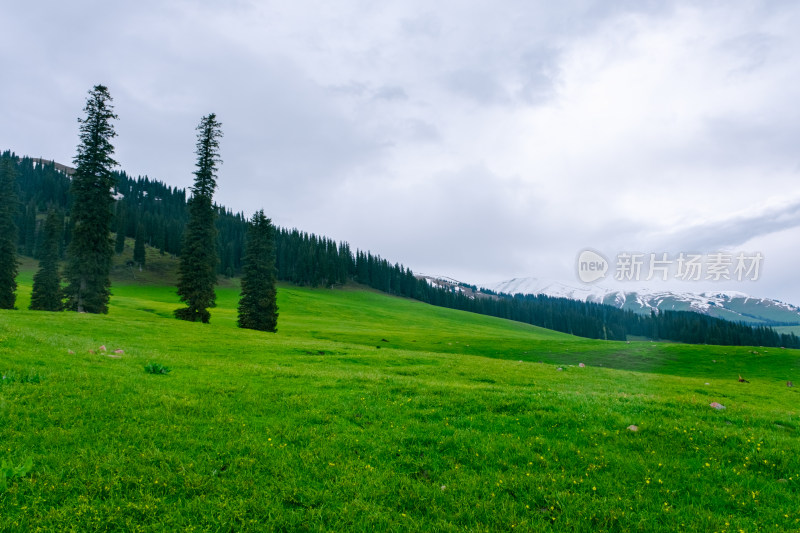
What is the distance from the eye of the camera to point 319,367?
57.0 ft

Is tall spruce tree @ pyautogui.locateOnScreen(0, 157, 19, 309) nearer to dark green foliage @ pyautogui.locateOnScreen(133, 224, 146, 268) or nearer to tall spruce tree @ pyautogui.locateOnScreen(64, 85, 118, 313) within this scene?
tall spruce tree @ pyautogui.locateOnScreen(64, 85, 118, 313)

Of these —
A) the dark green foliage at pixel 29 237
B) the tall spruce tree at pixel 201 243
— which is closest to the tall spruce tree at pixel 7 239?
the tall spruce tree at pixel 201 243

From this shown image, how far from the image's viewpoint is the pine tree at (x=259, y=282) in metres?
50.1

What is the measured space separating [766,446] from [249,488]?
10818 mm

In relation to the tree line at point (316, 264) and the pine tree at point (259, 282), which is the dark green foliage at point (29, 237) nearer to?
the tree line at point (316, 264)

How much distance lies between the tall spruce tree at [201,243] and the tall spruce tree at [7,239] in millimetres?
25764

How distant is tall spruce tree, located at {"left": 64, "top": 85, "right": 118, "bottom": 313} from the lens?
3941cm

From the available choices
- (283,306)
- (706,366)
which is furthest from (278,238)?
(706,366)

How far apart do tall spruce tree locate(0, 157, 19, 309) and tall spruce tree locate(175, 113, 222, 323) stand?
2576 cm

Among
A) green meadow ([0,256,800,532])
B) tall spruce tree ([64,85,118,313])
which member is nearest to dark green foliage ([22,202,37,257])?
tall spruce tree ([64,85,118,313])

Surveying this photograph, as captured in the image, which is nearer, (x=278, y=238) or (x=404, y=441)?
(x=404, y=441)

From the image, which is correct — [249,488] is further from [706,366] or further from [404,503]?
[706,366]

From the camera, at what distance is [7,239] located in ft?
166

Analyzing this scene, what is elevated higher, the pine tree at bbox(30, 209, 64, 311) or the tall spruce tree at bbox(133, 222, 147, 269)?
the tall spruce tree at bbox(133, 222, 147, 269)
